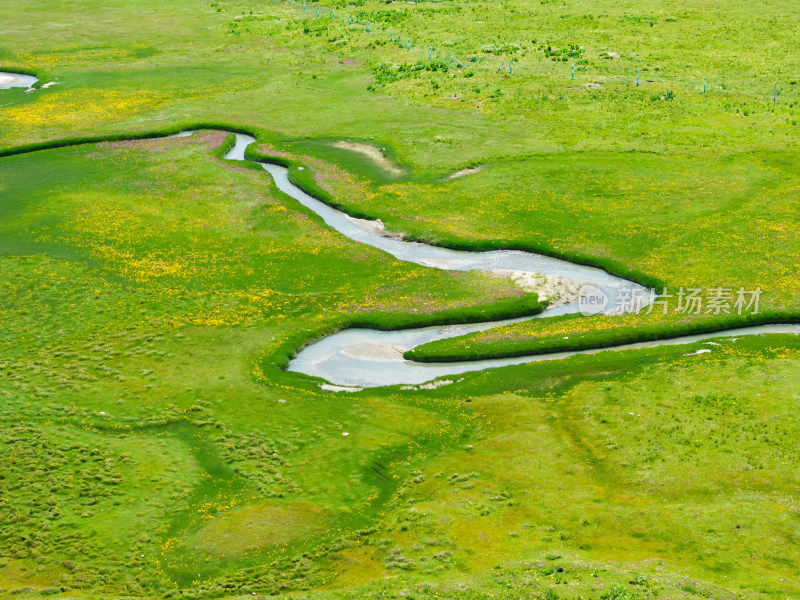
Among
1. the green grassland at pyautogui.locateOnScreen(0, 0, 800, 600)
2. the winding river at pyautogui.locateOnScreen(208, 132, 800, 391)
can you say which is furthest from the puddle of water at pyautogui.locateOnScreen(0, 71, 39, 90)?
the winding river at pyautogui.locateOnScreen(208, 132, 800, 391)

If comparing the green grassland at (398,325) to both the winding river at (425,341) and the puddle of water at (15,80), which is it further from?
the puddle of water at (15,80)

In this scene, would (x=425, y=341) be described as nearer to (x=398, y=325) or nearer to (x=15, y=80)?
(x=398, y=325)

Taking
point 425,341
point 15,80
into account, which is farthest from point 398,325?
point 15,80

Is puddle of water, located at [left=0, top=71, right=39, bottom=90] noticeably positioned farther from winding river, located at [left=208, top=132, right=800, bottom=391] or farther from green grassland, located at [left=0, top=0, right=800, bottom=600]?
winding river, located at [left=208, top=132, right=800, bottom=391]

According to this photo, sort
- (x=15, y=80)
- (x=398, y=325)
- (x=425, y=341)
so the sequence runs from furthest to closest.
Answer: (x=15, y=80) < (x=398, y=325) < (x=425, y=341)

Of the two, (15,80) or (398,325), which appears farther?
(15,80)

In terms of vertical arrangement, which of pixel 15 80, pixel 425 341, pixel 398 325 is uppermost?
pixel 15 80
